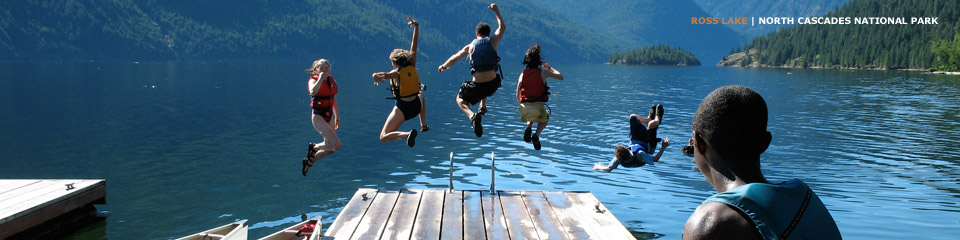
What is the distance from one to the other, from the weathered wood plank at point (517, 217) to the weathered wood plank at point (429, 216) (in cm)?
160

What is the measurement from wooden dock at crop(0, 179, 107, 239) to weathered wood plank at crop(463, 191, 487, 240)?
35.3 ft

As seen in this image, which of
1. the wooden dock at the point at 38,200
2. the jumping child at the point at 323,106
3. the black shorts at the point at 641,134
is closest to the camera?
the jumping child at the point at 323,106

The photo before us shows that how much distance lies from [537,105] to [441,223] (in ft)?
11.8

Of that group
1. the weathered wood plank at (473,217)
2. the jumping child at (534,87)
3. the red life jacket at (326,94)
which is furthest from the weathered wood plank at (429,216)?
the red life jacket at (326,94)

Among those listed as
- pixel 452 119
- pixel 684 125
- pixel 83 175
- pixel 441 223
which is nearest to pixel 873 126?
pixel 684 125

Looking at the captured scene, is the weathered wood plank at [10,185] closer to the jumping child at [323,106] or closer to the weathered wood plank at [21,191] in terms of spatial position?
the weathered wood plank at [21,191]

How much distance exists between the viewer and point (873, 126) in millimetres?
53219

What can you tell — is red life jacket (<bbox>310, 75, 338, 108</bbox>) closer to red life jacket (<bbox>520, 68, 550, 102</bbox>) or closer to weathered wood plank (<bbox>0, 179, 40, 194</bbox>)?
red life jacket (<bbox>520, 68, 550, 102</bbox>)

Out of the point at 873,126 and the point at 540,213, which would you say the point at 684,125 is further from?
the point at 540,213

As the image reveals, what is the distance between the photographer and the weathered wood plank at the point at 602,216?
49.8 feet

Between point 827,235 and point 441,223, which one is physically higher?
point 827,235

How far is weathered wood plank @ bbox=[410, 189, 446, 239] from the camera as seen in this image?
15.2m

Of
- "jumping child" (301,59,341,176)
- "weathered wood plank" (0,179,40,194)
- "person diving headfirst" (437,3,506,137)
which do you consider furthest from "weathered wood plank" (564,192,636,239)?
"weathered wood plank" (0,179,40,194)

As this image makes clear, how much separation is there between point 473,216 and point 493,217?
18.6 inches
